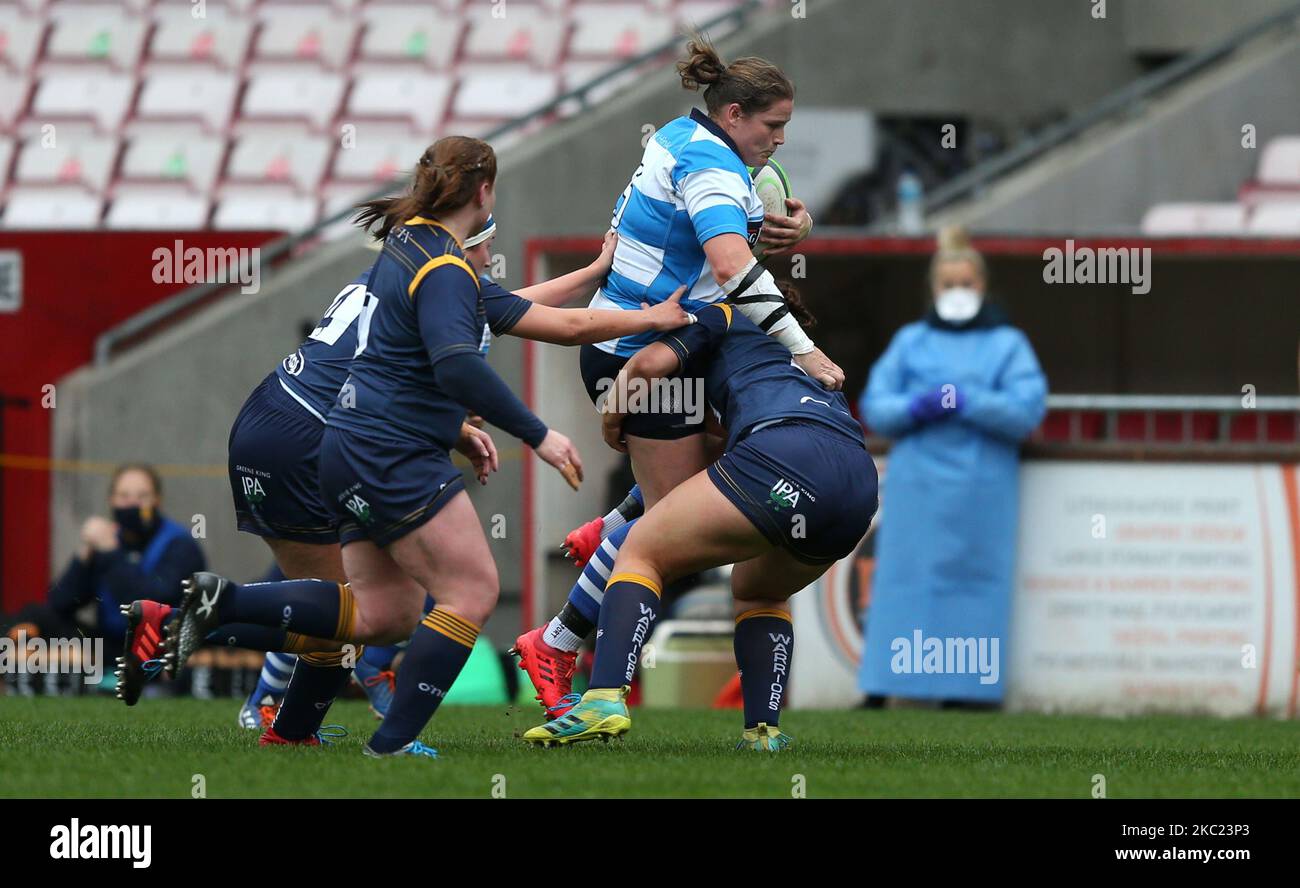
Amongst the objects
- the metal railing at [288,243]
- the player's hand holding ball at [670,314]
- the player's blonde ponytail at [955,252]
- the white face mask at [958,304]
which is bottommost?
the player's hand holding ball at [670,314]

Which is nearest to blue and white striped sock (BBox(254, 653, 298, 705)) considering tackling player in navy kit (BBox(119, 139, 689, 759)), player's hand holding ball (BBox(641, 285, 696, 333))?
tackling player in navy kit (BBox(119, 139, 689, 759))

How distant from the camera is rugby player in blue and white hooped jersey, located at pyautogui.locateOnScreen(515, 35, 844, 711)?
595 centimetres

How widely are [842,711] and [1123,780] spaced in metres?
4.39

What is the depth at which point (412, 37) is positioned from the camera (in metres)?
17.2

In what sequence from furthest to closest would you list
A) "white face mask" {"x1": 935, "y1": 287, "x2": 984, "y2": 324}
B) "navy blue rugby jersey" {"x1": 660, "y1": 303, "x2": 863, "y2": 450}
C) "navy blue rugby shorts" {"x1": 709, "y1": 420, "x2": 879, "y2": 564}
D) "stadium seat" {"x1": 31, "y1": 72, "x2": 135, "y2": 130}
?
1. "stadium seat" {"x1": 31, "y1": 72, "x2": 135, "y2": 130}
2. "white face mask" {"x1": 935, "y1": 287, "x2": 984, "y2": 324}
3. "navy blue rugby jersey" {"x1": 660, "y1": 303, "x2": 863, "y2": 450}
4. "navy blue rugby shorts" {"x1": 709, "y1": 420, "x2": 879, "y2": 564}

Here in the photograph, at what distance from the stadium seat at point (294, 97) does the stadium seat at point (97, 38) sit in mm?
1309

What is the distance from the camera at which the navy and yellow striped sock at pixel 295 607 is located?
5539mm

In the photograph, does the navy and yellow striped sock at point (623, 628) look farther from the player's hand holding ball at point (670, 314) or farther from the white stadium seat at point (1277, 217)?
the white stadium seat at point (1277, 217)

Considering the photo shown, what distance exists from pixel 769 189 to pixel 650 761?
6.54ft

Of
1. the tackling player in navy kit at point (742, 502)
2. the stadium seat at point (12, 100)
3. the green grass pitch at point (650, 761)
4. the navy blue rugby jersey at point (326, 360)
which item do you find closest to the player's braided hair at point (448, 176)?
the tackling player in navy kit at point (742, 502)

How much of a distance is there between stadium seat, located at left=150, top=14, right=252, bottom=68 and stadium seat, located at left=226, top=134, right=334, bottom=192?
131 centimetres

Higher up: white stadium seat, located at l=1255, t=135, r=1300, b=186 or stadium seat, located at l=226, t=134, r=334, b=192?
stadium seat, located at l=226, t=134, r=334, b=192

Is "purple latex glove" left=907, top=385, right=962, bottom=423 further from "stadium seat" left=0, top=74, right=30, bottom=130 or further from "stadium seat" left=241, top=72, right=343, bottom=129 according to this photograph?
"stadium seat" left=0, top=74, right=30, bottom=130
